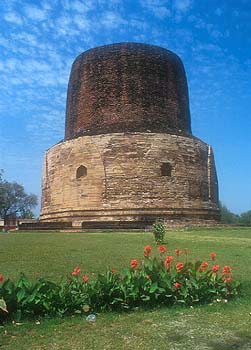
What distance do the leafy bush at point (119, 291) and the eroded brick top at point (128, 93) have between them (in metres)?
16.2

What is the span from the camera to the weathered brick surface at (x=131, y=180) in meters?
19.9

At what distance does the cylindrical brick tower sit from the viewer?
20109 millimetres

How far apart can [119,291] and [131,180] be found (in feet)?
51.6

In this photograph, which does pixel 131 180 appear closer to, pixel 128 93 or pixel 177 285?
pixel 128 93

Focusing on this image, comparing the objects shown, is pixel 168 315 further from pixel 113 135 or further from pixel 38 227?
pixel 113 135

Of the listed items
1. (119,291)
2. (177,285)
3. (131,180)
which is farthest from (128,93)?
(119,291)

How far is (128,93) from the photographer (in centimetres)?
2164

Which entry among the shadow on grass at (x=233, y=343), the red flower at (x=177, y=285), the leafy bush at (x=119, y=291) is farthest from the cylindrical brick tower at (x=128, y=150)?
the shadow on grass at (x=233, y=343)

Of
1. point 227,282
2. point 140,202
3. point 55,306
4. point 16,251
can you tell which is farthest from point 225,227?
point 55,306

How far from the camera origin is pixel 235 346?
3.42 metres

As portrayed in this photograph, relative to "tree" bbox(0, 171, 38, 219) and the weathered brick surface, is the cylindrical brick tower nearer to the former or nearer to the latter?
the weathered brick surface

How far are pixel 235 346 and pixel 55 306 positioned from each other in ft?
5.64

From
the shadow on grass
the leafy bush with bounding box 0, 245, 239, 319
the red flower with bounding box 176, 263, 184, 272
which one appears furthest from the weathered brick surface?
the shadow on grass

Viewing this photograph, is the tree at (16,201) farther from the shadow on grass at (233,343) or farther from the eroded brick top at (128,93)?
the shadow on grass at (233,343)
